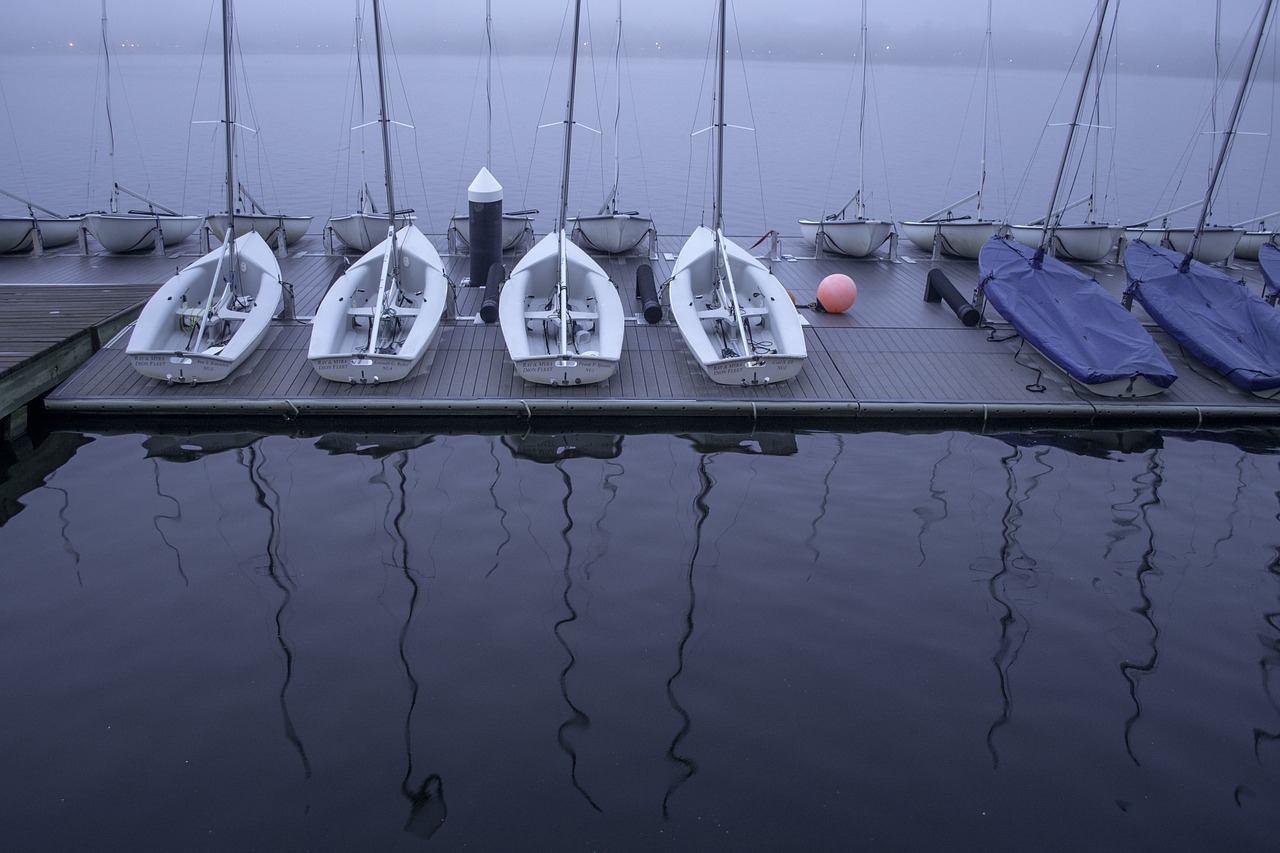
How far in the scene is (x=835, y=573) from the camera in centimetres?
788

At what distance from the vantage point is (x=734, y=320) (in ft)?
39.1

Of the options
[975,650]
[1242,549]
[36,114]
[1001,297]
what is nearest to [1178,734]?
[975,650]

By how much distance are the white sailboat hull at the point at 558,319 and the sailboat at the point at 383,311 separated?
1.09 meters

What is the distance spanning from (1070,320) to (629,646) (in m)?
8.28

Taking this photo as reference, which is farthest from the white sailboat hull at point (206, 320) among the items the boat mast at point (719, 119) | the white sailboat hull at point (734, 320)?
the boat mast at point (719, 119)

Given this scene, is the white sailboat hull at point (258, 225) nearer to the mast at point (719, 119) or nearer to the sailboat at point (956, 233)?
the mast at point (719, 119)

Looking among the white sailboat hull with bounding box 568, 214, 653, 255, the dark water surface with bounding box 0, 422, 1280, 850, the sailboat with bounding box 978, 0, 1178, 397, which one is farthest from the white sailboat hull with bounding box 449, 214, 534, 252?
the sailboat with bounding box 978, 0, 1178, 397

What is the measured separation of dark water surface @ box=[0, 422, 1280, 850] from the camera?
5.43 m

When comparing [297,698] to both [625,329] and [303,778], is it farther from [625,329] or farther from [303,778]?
[625,329]

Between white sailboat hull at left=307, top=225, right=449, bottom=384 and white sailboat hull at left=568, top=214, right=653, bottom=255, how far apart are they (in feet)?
12.1

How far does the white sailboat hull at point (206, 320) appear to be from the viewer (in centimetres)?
1054

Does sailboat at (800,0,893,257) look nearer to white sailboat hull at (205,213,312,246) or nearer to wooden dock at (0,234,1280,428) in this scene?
wooden dock at (0,234,1280,428)

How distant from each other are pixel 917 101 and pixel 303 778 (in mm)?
79218

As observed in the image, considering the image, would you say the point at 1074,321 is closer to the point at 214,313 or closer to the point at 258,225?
the point at 214,313
